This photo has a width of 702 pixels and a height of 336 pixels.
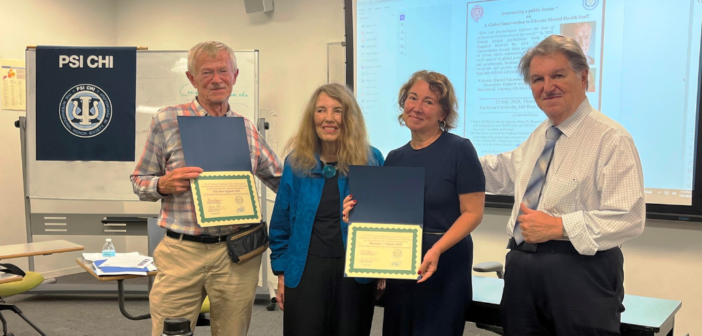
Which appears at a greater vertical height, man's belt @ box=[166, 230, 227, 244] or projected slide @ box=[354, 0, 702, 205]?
projected slide @ box=[354, 0, 702, 205]

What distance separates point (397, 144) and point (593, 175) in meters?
2.17

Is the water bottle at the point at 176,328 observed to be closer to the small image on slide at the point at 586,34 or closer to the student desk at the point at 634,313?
the student desk at the point at 634,313

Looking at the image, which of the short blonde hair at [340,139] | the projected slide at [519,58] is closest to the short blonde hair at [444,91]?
the short blonde hair at [340,139]

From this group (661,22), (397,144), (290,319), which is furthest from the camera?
(397,144)

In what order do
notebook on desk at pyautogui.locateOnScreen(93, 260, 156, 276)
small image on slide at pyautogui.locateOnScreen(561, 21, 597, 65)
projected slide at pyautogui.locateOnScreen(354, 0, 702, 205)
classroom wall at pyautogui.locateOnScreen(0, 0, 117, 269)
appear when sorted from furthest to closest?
classroom wall at pyautogui.locateOnScreen(0, 0, 117, 269) < small image on slide at pyautogui.locateOnScreen(561, 21, 597, 65) < projected slide at pyautogui.locateOnScreen(354, 0, 702, 205) < notebook on desk at pyautogui.locateOnScreen(93, 260, 156, 276)

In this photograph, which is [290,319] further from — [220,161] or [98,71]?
[98,71]

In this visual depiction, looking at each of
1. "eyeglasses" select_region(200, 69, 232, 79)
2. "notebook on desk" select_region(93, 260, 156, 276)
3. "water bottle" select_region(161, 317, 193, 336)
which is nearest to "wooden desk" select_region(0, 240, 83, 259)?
"notebook on desk" select_region(93, 260, 156, 276)

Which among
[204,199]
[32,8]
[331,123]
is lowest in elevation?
[204,199]

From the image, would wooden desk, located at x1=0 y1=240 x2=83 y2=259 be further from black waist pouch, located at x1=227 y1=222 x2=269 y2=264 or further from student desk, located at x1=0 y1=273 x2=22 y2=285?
black waist pouch, located at x1=227 y1=222 x2=269 y2=264

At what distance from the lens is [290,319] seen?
1.73 metres

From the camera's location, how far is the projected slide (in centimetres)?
266

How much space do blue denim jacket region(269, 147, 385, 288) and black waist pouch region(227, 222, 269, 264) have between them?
0.08 m

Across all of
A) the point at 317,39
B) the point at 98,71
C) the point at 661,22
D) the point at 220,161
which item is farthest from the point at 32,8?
the point at 661,22

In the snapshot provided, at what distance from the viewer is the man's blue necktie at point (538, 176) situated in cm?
152
